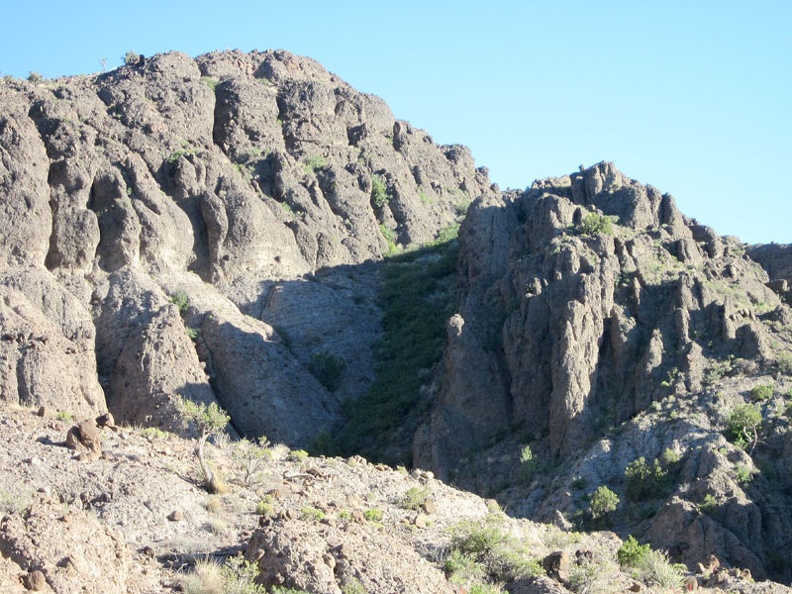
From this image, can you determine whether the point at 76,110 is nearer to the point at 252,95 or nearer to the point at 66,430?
the point at 252,95

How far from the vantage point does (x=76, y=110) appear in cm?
7012

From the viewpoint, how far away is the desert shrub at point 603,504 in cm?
4766

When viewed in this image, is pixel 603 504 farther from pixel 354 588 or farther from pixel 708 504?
pixel 354 588

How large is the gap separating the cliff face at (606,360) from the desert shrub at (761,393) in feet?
0.94

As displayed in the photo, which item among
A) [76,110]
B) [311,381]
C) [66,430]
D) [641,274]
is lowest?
[66,430]

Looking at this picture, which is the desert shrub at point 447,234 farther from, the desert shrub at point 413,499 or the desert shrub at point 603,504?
the desert shrub at point 413,499

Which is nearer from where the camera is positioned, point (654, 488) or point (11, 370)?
point (654, 488)

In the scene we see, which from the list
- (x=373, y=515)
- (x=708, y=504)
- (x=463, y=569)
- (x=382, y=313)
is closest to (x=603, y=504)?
(x=708, y=504)

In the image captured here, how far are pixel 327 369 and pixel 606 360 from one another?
42.0 ft

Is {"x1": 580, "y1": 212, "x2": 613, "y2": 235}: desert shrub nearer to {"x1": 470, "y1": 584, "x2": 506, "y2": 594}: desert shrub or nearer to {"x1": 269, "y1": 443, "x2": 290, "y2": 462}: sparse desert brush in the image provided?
{"x1": 269, "y1": 443, "x2": 290, "y2": 462}: sparse desert brush

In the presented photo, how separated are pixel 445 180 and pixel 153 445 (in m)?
50.7

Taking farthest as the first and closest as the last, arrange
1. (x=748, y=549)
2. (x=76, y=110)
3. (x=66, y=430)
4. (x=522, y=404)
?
(x=76, y=110) → (x=522, y=404) → (x=748, y=549) → (x=66, y=430)

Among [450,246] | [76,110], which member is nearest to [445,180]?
[450,246]

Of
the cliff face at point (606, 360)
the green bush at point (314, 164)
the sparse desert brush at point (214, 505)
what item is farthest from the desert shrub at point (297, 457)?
the green bush at point (314, 164)
